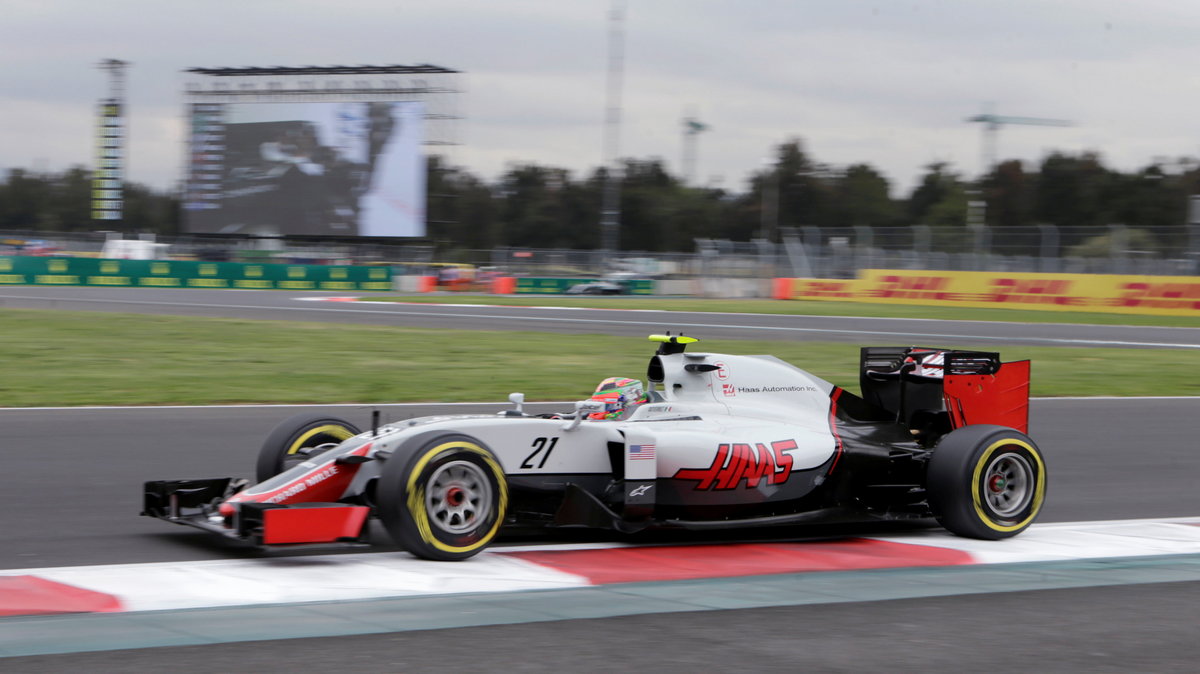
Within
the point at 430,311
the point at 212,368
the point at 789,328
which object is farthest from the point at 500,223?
the point at 212,368

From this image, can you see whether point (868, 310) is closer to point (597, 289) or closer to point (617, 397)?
point (597, 289)

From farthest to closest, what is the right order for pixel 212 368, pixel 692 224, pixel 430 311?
1. pixel 692 224
2. pixel 430 311
3. pixel 212 368

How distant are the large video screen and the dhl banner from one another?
1833 centimetres

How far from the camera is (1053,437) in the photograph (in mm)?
11625

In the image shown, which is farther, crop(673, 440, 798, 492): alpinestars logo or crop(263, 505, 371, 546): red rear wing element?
crop(673, 440, 798, 492): alpinestars logo

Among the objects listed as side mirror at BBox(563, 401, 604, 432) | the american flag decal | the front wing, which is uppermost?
side mirror at BBox(563, 401, 604, 432)

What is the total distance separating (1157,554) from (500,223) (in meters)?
93.4

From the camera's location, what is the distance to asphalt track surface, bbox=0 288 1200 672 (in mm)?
4504

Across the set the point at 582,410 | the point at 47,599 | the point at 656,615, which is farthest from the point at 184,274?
the point at 656,615

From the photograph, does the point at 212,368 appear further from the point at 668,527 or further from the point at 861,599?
the point at 861,599

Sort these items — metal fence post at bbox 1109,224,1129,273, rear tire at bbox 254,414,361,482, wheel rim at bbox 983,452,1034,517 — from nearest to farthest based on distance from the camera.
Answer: rear tire at bbox 254,414,361,482, wheel rim at bbox 983,452,1034,517, metal fence post at bbox 1109,224,1129,273

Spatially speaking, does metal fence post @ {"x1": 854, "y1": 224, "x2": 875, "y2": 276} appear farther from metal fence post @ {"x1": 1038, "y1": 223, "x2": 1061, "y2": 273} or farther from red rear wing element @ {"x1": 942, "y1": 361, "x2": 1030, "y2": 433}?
red rear wing element @ {"x1": 942, "y1": 361, "x2": 1030, "y2": 433}

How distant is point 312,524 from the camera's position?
5.77m

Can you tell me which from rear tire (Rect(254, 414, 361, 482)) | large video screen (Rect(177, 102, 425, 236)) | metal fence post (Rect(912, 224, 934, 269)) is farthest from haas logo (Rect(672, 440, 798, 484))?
large video screen (Rect(177, 102, 425, 236))
